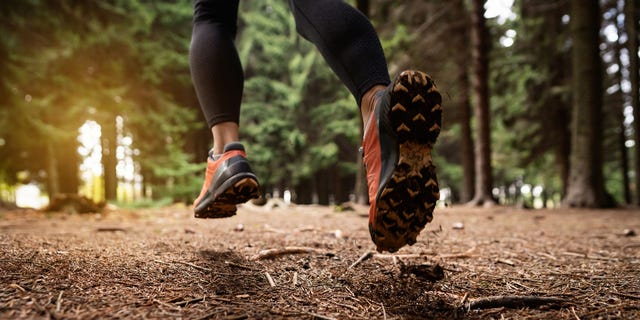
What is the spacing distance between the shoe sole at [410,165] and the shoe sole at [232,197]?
17.9 inches

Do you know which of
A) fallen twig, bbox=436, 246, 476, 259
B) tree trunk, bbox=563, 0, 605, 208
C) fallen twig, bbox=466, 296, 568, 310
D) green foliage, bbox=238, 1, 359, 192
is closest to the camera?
fallen twig, bbox=466, 296, 568, 310

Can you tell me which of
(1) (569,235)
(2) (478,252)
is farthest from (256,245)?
(1) (569,235)

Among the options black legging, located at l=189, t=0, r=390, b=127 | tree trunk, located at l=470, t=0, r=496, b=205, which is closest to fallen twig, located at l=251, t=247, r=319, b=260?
black legging, located at l=189, t=0, r=390, b=127

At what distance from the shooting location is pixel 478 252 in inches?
67.6

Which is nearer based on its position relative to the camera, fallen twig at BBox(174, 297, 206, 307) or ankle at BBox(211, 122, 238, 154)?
fallen twig at BBox(174, 297, 206, 307)

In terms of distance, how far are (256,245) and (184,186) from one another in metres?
6.34

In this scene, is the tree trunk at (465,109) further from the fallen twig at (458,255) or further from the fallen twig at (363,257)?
the fallen twig at (363,257)

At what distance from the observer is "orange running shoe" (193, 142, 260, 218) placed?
126cm

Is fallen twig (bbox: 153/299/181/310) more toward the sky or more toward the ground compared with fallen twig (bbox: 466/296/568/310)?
more toward the sky

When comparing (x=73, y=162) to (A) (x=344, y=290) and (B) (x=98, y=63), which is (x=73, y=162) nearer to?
(B) (x=98, y=63)

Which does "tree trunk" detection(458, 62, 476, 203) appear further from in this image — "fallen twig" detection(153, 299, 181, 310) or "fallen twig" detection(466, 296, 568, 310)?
"fallen twig" detection(153, 299, 181, 310)

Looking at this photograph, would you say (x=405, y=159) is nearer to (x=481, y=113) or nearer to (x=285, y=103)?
(x=481, y=113)

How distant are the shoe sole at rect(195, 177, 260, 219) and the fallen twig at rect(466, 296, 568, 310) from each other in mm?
734

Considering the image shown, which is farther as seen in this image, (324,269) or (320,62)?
(320,62)
